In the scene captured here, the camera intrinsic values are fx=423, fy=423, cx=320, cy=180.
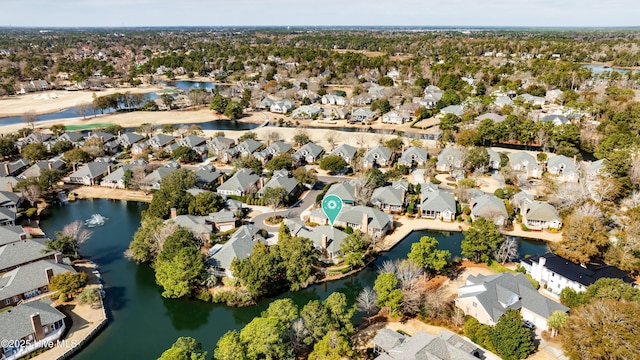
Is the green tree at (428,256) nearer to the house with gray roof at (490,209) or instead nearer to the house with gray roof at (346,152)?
the house with gray roof at (490,209)

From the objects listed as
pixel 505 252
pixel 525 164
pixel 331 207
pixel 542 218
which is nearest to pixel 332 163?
pixel 331 207

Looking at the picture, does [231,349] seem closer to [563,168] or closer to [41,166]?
[41,166]

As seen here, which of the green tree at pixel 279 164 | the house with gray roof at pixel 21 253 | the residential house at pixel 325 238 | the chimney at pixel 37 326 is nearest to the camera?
the chimney at pixel 37 326

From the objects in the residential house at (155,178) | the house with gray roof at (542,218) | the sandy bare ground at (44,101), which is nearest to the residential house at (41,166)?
the residential house at (155,178)

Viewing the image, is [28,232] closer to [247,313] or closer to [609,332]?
[247,313]

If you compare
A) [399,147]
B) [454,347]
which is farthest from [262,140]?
[454,347]
